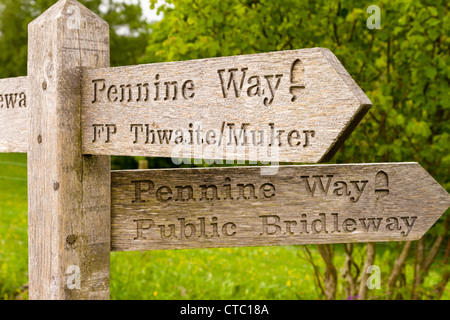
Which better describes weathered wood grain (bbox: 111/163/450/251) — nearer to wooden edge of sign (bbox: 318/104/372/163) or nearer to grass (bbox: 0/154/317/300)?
→ wooden edge of sign (bbox: 318/104/372/163)

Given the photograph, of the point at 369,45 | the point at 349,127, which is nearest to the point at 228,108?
the point at 349,127

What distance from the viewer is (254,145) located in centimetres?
159

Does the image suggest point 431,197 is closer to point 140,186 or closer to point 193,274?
point 140,186

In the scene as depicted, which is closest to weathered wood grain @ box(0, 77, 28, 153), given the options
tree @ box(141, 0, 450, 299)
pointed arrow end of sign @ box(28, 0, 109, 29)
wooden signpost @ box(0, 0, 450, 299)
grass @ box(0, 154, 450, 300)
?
wooden signpost @ box(0, 0, 450, 299)

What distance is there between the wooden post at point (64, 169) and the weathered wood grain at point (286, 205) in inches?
6.7

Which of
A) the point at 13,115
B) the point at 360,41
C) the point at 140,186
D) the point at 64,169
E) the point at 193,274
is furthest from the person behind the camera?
the point at 193,274

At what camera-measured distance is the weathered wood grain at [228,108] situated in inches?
59.3

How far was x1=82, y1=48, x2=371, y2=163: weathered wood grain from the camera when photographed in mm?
1506

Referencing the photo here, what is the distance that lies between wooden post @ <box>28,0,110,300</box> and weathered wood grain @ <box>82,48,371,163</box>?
70 mm

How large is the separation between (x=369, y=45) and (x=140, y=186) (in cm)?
284

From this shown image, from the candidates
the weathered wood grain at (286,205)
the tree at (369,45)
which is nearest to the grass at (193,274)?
the tree at (369,45)

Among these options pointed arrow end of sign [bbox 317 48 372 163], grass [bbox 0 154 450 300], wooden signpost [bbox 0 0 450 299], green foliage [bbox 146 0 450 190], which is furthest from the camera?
grass [bbox 0 154 450 300]

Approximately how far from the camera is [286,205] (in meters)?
1.90
